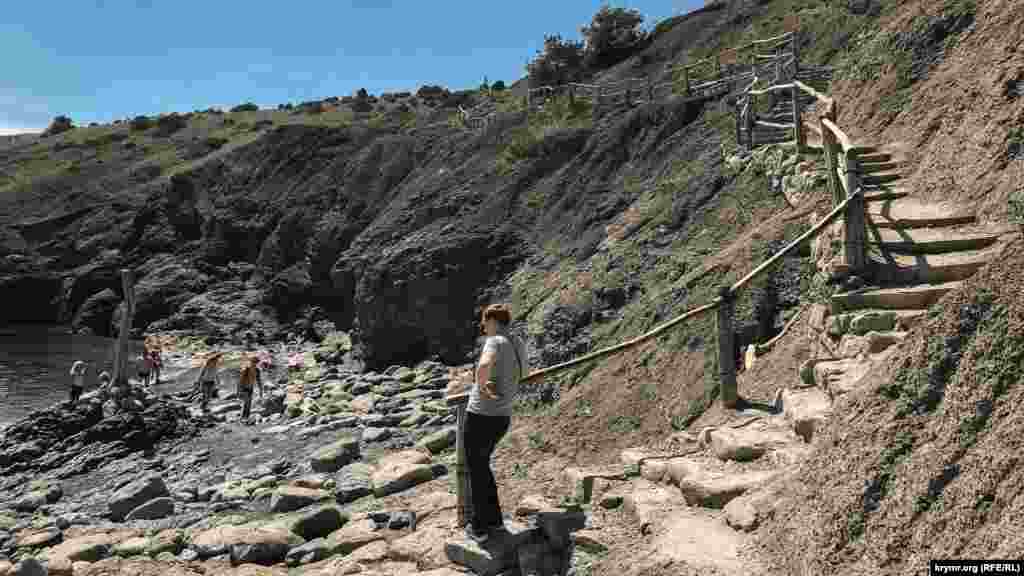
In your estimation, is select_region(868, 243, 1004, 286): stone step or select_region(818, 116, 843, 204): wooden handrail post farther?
select_region(818, 116, 843, 204): wooden handrail post

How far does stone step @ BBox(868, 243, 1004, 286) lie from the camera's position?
25.8ft

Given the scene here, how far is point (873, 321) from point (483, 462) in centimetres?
396

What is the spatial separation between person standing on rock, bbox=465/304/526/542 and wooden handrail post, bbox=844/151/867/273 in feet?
13.3

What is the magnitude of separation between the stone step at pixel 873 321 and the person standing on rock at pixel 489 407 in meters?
3.38

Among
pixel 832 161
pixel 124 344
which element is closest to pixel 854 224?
pixel 832 161

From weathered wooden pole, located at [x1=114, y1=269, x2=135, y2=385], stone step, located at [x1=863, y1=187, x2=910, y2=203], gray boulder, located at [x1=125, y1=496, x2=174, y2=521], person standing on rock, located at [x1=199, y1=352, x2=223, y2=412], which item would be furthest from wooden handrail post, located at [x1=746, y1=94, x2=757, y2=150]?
weathered wooden pole, located at [x1=114, y1=269, x2=135, y2=385]

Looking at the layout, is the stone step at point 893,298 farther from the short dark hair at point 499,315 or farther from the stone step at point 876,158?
the stone step at point 876,158

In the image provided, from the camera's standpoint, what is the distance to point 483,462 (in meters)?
6.42

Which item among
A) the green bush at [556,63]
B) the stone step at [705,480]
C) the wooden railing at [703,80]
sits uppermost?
the green bush at [556,63]

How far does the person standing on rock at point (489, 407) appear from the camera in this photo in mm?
6262

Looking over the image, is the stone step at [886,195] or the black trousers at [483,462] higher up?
the stone step at [886,195]

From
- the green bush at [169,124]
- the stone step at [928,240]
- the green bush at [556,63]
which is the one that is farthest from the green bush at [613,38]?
the green bush at [169,124]

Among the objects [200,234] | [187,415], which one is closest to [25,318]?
[200,234]

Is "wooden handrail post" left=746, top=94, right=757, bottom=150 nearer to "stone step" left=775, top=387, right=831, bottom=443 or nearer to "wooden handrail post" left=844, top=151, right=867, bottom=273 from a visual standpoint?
"wooden handrail post" left=844, top=151, right=867, bottom=273
